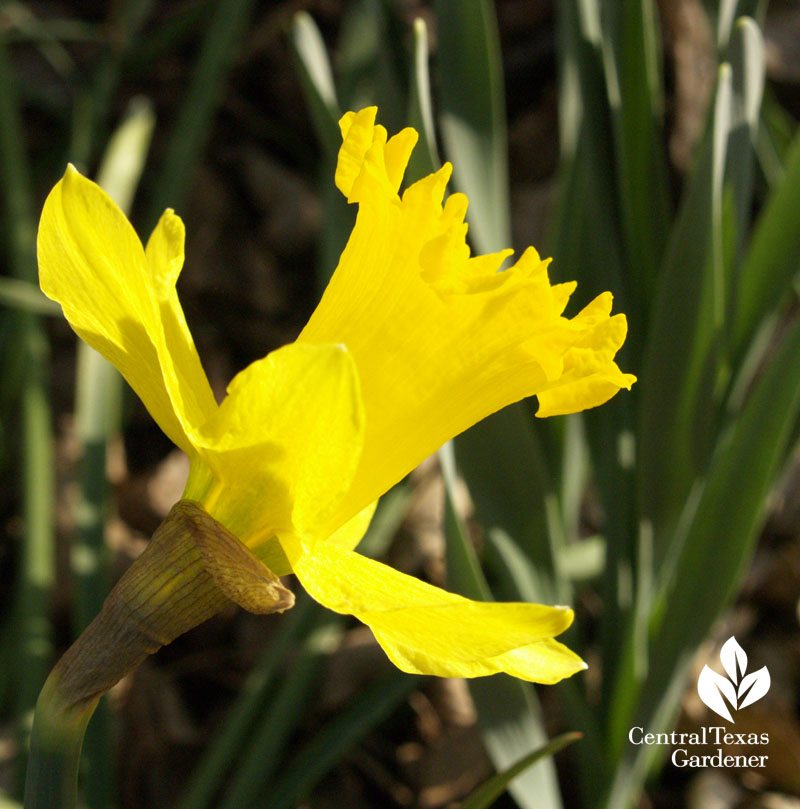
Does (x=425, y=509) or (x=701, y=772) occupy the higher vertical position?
(x=425, y=509)

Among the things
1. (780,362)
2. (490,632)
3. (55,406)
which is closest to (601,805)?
(780,362)

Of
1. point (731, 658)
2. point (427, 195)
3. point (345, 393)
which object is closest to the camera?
point (345, 393)

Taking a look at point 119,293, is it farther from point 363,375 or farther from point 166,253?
point 363,375

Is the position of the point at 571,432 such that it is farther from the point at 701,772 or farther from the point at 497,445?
the point at 701,772

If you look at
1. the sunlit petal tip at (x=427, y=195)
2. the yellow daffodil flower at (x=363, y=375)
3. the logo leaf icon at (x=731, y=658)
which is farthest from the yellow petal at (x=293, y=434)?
the logo leaf icon at (x=731, y=658)

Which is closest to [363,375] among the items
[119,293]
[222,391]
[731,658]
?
[119,293]

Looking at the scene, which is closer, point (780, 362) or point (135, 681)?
point (780, 362)

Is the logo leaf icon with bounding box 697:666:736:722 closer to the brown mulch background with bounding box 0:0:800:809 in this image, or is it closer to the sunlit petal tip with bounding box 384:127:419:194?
the brown mulch background with bounding box 0:0:800:809

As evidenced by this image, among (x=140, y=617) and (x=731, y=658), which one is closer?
(x=140, y=617)
